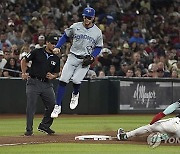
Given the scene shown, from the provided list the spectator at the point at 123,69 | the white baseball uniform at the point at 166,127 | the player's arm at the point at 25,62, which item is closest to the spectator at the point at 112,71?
the spectator at the point at 123,69

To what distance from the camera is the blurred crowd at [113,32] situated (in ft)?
72.2

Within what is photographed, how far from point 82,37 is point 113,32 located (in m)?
12.2

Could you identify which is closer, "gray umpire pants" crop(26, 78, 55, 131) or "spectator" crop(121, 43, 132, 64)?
"gray umpire pants" crop(26, 78, 55, 131)

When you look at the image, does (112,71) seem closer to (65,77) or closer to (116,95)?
(116,95)

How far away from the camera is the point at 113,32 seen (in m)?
25.5

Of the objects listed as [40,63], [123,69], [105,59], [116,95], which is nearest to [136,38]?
[105,59]

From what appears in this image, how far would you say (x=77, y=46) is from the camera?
44.0 ft

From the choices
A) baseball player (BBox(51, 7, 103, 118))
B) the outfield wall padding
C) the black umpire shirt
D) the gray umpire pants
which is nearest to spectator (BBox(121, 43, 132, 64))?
the outfield wall padding

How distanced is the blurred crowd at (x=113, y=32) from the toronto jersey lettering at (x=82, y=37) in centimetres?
622

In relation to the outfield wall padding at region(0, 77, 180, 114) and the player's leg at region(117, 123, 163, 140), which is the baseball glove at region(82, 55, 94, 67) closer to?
the player's leg at region(117, 123, 163, 140)

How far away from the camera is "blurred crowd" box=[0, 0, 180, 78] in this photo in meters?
22.0

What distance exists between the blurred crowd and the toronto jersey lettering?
20.4 feet

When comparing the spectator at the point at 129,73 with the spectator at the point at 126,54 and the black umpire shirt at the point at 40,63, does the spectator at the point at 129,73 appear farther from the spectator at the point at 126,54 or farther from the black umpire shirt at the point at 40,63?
the black umpire shirt at the point at 40,63

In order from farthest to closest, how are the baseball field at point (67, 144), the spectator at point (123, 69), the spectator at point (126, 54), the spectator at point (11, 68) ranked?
the spectator at point (126, 54)
the spectator at point (123, 69)
the spectator at point (11, 68)
the baseball field at point (67, 144)
